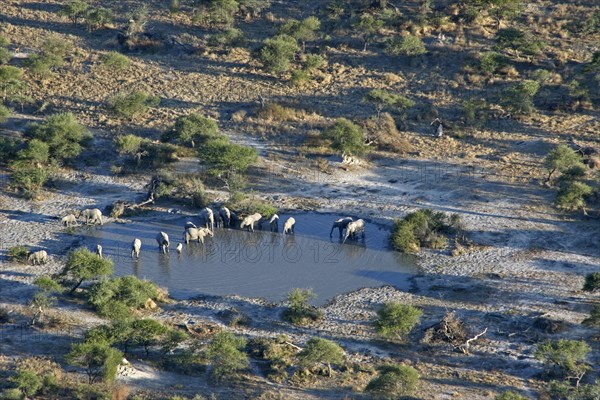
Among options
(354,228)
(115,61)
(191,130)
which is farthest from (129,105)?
(354,228)

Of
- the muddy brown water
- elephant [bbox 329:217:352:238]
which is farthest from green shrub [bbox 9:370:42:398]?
elephant [bbox 329:217:352:238]

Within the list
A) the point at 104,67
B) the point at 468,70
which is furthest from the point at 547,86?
the point at 104,67

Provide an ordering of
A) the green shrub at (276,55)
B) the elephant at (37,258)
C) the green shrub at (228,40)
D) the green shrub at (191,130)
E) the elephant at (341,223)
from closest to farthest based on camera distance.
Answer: the elephant at (37,258) → the elephant at (341,223) → the green shrub at (191,130) → the green shrub at (276,55) → the green shrub at (228,40)

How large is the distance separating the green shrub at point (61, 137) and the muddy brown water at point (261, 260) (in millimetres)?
6823

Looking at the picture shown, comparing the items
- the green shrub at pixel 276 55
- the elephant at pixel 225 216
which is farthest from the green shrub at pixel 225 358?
the green shrub at pixel 276 55

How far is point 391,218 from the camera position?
142 feet

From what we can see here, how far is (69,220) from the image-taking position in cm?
4197

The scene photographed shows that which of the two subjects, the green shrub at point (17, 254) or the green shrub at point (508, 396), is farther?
the green shrub at point (17, 254)

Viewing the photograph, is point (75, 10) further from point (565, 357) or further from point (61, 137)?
point (565, 357)

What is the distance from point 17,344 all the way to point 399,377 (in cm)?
1203

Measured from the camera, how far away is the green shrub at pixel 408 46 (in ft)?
194

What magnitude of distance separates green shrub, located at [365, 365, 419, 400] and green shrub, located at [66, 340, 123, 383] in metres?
7.34

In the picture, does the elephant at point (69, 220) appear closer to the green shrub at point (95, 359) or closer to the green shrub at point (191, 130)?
the green shrub at point (191, 130)

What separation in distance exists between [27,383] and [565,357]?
1557 cm
